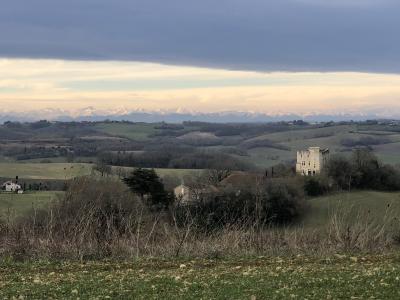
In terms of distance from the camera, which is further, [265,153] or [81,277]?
[265,153]

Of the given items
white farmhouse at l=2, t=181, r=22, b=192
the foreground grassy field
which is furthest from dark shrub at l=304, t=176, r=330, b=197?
the foreground grassy field

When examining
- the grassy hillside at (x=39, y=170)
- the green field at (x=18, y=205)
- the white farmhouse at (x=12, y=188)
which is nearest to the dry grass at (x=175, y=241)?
the green field at (x=18, y=205)

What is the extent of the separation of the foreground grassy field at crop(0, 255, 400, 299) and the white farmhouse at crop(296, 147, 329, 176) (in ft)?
241

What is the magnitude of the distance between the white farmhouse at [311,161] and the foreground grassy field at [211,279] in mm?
73383

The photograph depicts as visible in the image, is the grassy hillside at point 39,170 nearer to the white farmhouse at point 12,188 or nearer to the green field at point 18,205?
the white farmhouse at point 12,188

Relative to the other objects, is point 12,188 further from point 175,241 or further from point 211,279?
point 211,279

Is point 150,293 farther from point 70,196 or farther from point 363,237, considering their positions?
point 70,196

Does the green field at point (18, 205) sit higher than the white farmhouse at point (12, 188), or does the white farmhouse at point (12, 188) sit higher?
the green field at point (18, 205)

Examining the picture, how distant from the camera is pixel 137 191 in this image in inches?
2340

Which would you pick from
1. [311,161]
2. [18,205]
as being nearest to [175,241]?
[18,205]

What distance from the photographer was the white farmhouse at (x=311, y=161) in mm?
88981

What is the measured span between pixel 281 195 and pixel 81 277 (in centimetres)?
5224

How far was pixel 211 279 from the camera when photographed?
36.2ft

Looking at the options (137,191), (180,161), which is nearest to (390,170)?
(137,191)
